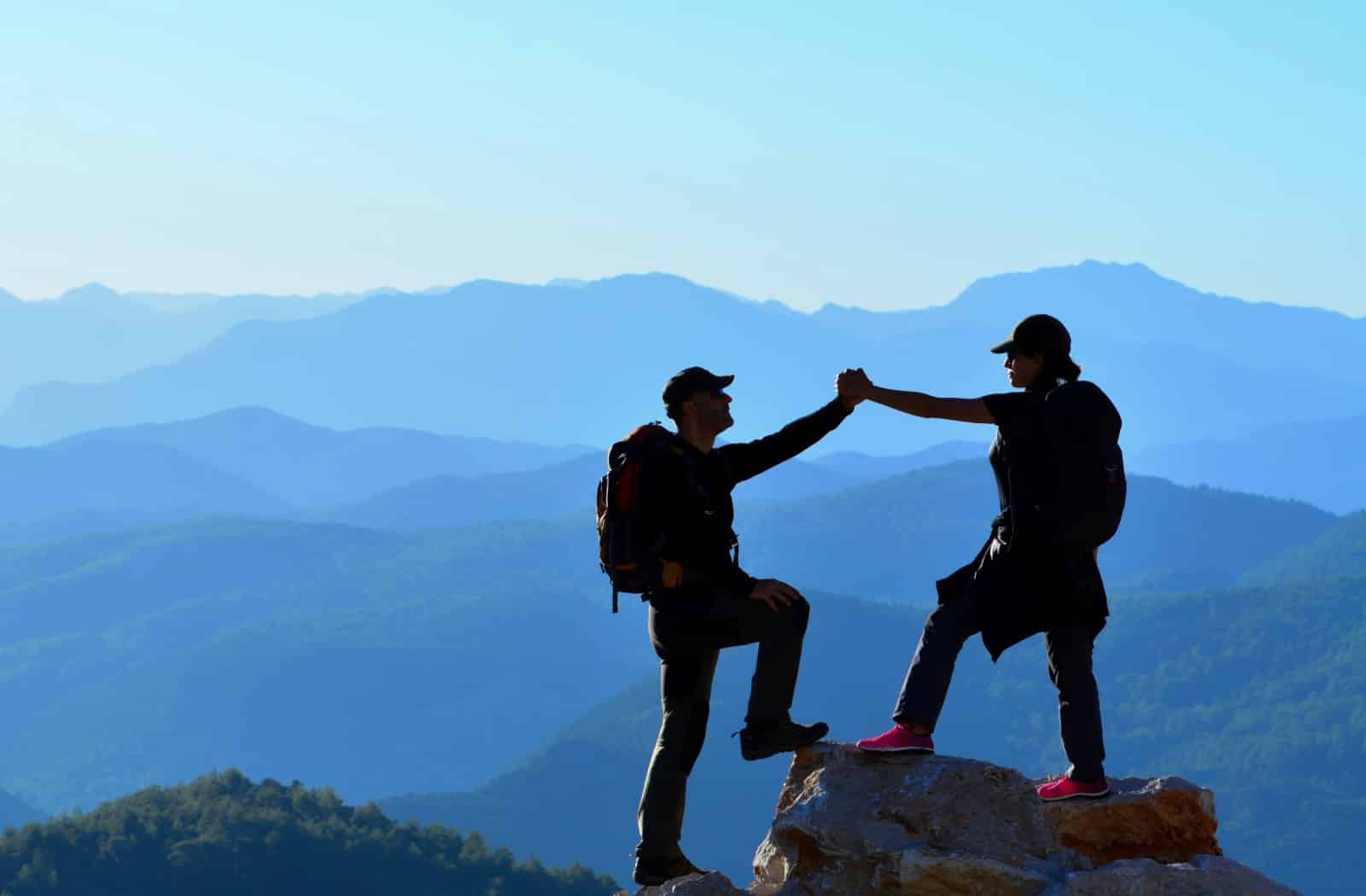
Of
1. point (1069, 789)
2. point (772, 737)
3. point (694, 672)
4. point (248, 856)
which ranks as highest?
point (248, 856)

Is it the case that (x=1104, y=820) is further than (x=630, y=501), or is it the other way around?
(x=1104, y=820)

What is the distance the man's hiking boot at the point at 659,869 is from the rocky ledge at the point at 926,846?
18 centimetres

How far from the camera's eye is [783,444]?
10.7m

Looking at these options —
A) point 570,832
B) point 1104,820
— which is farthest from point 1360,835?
point 1104,820

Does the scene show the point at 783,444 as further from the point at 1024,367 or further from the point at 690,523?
the point at 1024,367

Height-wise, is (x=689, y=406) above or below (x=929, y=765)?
above

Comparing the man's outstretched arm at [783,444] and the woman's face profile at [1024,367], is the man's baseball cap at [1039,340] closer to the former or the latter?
the woman's face profile at [1024,367]

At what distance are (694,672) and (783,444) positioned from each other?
5.10 feet

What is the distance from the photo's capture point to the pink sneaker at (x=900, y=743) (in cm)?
1032

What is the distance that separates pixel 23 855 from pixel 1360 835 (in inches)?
5711

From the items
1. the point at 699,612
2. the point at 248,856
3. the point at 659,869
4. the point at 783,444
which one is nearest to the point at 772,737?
the point at 699,612

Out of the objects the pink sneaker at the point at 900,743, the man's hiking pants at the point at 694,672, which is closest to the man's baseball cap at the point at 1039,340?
the man's hiking pants at the point at 694,672

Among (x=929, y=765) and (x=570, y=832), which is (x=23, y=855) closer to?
(x=570, y=832)

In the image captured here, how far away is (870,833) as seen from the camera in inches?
391
